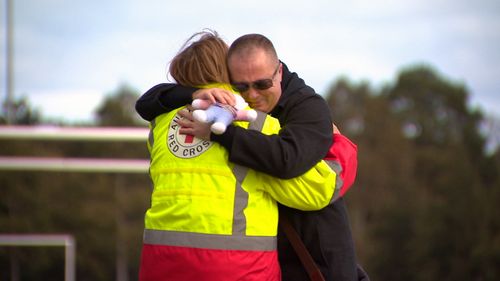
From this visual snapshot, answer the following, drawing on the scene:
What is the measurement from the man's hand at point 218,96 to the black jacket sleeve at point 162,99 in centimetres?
12

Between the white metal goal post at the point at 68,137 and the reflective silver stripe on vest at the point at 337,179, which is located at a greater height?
the reflective silver stripe on vest at the point at 337,179

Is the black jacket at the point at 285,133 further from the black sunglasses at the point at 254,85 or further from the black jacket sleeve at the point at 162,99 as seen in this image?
the black sunglasses at the point at 254,85

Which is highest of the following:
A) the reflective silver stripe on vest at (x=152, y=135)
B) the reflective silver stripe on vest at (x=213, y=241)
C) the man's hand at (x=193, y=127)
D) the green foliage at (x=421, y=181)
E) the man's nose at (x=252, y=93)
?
the man's nose at (x=252, y=93)

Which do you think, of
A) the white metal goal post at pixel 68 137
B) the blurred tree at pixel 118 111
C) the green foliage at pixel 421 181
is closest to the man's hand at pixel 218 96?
the white metal goal post at pixel 68 137

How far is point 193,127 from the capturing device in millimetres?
3586

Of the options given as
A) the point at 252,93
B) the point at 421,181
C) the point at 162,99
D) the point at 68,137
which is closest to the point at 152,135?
the point at 162,99

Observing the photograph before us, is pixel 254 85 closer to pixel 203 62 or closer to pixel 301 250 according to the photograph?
pixel 203 62

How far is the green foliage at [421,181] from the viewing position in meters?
56.2

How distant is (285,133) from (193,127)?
31 centimetres

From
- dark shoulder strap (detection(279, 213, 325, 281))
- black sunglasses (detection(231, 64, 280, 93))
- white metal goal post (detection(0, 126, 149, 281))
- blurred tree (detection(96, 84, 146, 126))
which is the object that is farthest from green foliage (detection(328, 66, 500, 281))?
black sunglasses (detection(231, 64, 280, 93))

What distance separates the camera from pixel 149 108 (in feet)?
12.7

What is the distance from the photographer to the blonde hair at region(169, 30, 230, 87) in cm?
369

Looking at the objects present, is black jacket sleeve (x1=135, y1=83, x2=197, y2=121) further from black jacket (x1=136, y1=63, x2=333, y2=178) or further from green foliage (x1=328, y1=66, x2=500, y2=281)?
green foliage (x1=328, y1=66, x2=500, y2=281)

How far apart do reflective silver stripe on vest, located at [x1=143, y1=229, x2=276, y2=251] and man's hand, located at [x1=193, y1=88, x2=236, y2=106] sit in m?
0.45
